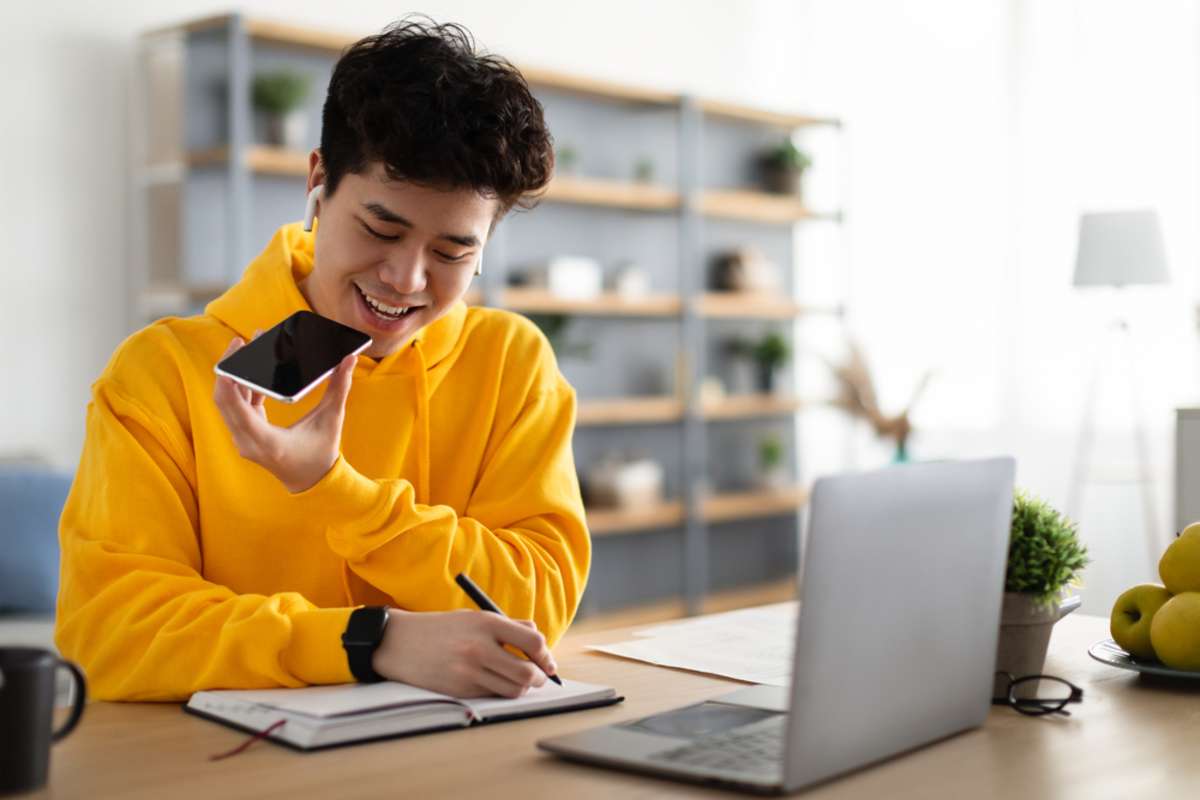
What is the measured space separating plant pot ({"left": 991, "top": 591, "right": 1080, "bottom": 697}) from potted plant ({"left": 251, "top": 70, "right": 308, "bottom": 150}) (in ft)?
10.9

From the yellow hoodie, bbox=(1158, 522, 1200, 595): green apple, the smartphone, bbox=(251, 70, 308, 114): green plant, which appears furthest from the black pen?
bbox=(251, 70, 308, 114): green plant

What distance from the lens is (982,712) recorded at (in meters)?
1.21

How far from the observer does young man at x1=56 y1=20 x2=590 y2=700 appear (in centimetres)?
131

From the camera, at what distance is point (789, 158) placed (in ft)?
18.9

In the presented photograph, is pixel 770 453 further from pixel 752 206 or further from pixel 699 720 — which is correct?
pixel 699 720

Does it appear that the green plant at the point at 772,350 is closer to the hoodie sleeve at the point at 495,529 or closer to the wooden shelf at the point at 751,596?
the wooden shelf at the point at 751,596

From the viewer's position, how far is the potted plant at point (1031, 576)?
1.31 metres

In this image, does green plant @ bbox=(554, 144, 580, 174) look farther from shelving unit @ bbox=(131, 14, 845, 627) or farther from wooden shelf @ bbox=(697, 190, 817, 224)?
wooden shelf @ bbox=(697, 190, 817, 224)

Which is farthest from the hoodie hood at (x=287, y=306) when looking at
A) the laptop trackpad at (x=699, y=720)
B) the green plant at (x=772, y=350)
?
the green plant at (x=772, y=350)

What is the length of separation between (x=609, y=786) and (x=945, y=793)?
0.80 ft

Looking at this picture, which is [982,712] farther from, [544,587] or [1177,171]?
[1177,171]

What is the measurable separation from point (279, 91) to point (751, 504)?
2486 millimetres

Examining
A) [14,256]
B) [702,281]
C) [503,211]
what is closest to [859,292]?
[702,281]

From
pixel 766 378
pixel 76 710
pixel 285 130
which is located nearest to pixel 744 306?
pixel 766 378
